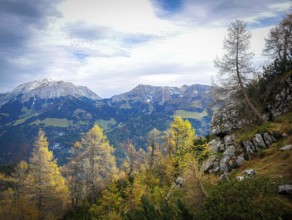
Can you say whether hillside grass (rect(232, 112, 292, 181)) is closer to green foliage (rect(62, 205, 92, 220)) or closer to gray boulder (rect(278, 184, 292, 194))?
gray boulder (rect(278, 184, 292, 194))

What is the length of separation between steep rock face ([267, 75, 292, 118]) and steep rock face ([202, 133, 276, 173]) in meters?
6.72

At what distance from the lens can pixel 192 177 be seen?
→ 17031 millimetres

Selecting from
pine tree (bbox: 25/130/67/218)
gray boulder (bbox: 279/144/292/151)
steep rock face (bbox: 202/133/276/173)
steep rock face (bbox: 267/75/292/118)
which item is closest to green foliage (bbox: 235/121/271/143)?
steep rock face (bbox: 202/133/276/173)

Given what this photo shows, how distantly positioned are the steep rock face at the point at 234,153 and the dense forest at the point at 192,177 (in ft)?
2.75

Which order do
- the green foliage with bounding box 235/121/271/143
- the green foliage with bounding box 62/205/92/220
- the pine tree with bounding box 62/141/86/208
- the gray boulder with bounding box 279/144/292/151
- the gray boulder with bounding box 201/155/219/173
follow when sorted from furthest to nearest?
the pine tree with bounding box 62/141/86/208, the green foliage with bounding box 62/205/92/220, the gray boulder with bounding box 201/155/219/173, the green foliage with bounding box 235/121/271/143, the gray boulder with bounding box 279/144/292/151

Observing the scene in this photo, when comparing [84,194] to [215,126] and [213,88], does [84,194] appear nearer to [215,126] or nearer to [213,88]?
[215,126]

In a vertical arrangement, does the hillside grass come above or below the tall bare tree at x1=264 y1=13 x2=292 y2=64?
below

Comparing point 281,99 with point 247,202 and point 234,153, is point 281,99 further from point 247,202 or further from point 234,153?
point 247,202

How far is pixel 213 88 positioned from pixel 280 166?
13067 millimetres

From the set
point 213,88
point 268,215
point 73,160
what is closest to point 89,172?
point 73,160

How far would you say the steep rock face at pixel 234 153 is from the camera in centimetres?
2395

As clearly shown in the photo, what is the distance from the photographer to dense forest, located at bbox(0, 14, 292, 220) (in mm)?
12891

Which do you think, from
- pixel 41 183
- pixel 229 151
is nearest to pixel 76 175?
pixel 41 183

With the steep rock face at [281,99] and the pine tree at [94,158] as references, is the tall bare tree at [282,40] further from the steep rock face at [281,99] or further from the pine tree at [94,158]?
the pine tree at [94,158]
